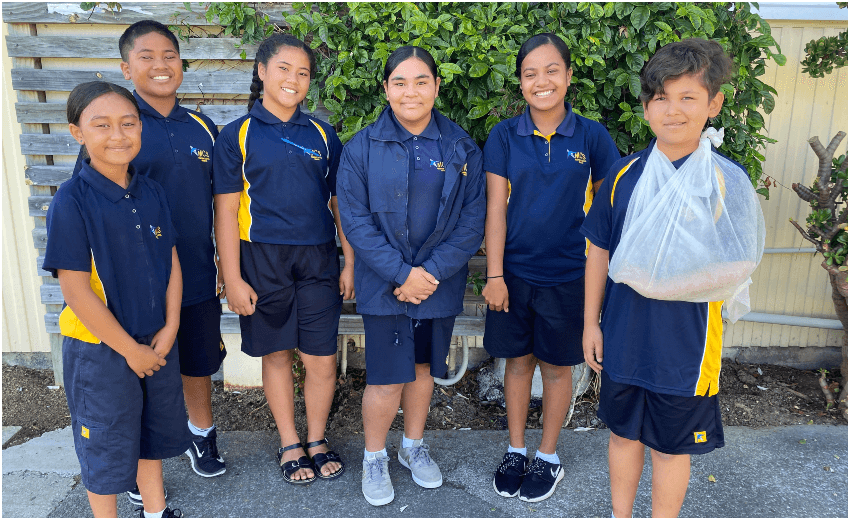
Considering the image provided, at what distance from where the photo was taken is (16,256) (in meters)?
3.94

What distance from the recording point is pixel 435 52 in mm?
3109

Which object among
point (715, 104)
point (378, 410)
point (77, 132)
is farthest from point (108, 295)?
point (715, 104)

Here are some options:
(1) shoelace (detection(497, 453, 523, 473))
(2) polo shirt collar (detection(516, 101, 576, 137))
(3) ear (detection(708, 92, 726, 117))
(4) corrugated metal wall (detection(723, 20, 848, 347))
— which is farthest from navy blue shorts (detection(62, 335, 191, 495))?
(4) corrugated metal wall (detection(723, 20, 848, 347))

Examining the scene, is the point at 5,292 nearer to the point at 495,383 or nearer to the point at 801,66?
the point at 495,383

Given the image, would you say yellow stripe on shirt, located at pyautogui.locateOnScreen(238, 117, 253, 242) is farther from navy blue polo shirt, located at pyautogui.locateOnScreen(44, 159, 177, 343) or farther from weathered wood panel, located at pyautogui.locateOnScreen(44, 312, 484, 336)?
weathered wood panel, located at pyautogui.locateOnScreen(44, 312, 484, 336)

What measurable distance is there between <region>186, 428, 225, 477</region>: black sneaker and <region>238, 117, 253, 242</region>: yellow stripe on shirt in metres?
1.09

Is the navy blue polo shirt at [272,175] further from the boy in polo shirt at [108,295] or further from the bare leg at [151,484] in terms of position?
the bare leg at [151,484]

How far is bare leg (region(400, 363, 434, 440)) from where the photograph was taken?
9.17 feet

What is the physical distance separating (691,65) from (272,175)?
1.77 m

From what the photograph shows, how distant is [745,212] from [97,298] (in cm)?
226

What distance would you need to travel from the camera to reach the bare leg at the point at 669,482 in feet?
6.97

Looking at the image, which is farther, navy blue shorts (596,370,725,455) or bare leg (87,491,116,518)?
bare leg (87,491,116,518)

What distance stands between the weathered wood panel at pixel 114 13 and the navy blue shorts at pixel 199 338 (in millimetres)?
1797

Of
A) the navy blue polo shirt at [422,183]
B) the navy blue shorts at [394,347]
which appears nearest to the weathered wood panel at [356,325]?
the navy blue shorts at [394,347]
